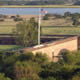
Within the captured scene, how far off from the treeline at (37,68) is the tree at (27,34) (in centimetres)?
975

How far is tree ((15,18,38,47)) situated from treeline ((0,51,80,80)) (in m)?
9.75

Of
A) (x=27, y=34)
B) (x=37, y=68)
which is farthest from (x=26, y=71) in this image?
(x=27, y=34)

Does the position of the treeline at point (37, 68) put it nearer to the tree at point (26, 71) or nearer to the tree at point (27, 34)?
the tree at point (26, 71)

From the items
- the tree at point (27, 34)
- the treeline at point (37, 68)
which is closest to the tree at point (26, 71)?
the treeline at point (37, 68)

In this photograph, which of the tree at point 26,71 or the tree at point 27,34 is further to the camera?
the tree at point 27,34

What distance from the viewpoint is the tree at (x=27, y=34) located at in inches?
1072

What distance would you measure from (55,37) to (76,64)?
1265 cm

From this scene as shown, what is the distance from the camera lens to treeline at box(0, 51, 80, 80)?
14.6m

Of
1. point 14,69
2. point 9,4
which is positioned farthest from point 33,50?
point 9,4

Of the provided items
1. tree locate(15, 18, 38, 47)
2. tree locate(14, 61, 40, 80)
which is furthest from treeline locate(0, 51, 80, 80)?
tree locate(15, 18, 38, 47)

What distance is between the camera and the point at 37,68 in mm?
15117

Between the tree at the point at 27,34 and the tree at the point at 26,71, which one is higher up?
the tree at the point at 26,71

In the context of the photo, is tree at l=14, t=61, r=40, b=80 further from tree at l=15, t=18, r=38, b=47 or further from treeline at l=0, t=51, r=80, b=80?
tree at l=15, t=18, r=38, b=47

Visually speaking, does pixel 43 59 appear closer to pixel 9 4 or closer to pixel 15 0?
pixel 9 4
